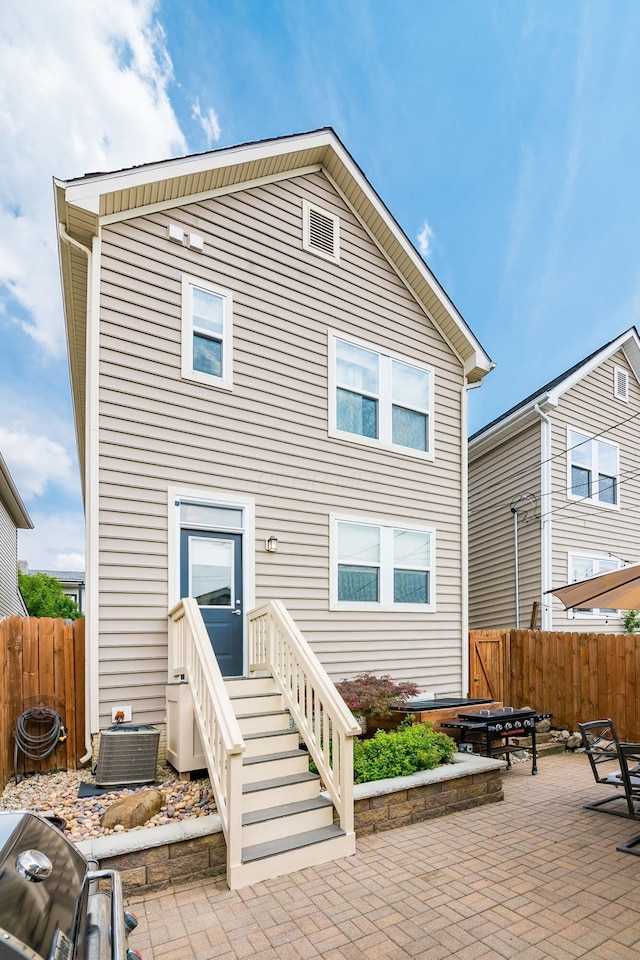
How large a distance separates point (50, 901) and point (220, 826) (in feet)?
8.83

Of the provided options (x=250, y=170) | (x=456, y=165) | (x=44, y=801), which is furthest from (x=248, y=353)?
(x=456, y=165)

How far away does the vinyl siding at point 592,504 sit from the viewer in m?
11.8

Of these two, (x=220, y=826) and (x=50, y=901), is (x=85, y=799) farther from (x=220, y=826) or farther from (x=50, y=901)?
(x=50, y=901)

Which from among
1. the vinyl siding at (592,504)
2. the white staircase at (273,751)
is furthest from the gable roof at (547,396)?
the white staircase at (273,751)

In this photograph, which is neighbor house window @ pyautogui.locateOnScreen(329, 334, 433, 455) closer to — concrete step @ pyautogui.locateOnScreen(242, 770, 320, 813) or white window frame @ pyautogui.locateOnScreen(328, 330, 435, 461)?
white window frame @ pyautogui.locateOnScreen(328, 330, 435, 461)

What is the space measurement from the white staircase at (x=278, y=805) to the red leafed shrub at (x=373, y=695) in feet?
4.95

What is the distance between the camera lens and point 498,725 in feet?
22.8

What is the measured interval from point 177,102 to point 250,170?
1303 centimetres

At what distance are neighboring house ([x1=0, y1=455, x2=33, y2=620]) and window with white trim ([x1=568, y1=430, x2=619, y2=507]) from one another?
12.6m

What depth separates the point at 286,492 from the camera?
25.1 ft

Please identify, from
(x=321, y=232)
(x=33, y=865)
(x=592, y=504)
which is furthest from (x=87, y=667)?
(x=592, y=504)

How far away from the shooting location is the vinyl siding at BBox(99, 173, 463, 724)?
20.6ft

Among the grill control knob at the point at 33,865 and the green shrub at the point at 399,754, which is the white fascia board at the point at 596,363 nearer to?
the green shrub at the point at 399,754

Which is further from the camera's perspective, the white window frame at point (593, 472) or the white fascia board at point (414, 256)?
the white window frame at point (593, 472)
